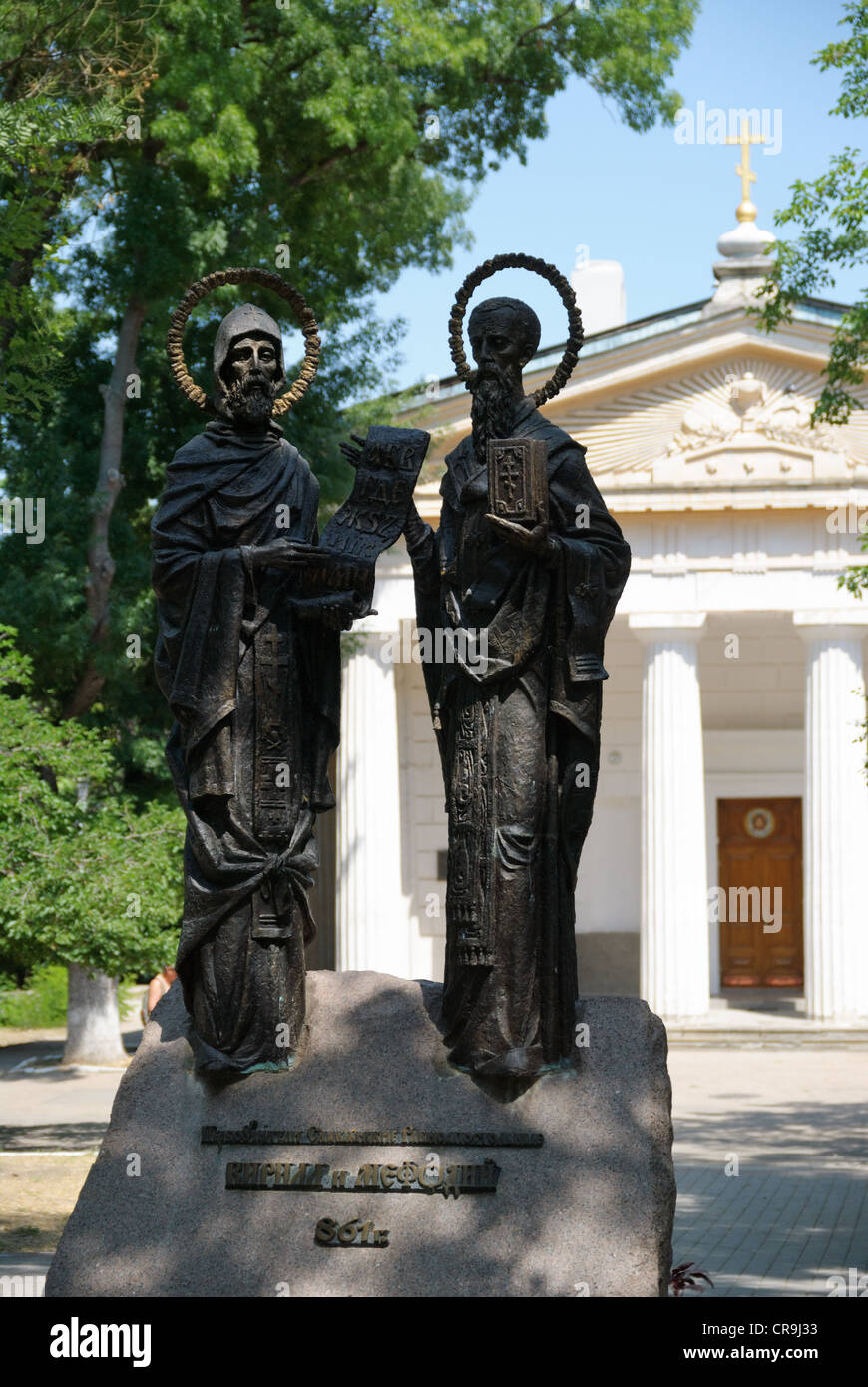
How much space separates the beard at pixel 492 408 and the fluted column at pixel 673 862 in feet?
69.3

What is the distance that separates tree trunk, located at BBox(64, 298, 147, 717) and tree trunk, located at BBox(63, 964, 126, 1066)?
4684 millimetres

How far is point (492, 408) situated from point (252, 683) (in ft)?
4.78

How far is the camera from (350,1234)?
22.5 feet

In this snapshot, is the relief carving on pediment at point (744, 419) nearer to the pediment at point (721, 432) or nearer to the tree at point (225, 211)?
the pediment at point (721, 432)

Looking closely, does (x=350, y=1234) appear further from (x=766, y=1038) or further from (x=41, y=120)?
(x=766, y=1038)

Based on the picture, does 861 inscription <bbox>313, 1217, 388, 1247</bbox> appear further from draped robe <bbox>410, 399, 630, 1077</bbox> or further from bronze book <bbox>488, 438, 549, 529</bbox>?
bronze book <bbox>488, 438, 549, 529</bbox>

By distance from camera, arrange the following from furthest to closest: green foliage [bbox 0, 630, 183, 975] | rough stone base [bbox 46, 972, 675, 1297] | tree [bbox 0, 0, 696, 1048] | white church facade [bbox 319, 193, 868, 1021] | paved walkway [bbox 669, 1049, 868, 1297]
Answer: white church facade [bbox 319, 193, 868, 1021] < tree [bbox 0, 0, 696, 1048] < green foliage [bbox 0, 630, 183, 975] < paved walkway [bbox 669, 1049, 868, 1297] < rough stone base [bbox 46, 972, 675, 1297]

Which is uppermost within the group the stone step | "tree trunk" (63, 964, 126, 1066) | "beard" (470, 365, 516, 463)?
"beard" (470, 365, 516, 463)

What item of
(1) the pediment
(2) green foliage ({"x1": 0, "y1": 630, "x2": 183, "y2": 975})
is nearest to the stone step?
(1) the pediment

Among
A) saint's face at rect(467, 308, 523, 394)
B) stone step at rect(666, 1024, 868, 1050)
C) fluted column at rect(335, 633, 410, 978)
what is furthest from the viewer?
fluted column at rect(335, 633, 410, 978)

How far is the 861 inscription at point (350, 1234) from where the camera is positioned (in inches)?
269

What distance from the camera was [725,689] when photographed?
1318 inches

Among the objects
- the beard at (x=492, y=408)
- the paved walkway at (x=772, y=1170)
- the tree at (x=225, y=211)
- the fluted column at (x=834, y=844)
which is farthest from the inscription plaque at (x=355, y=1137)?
the fluted column at (x=834, y=844)

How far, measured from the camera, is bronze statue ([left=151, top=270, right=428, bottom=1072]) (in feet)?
24.0
